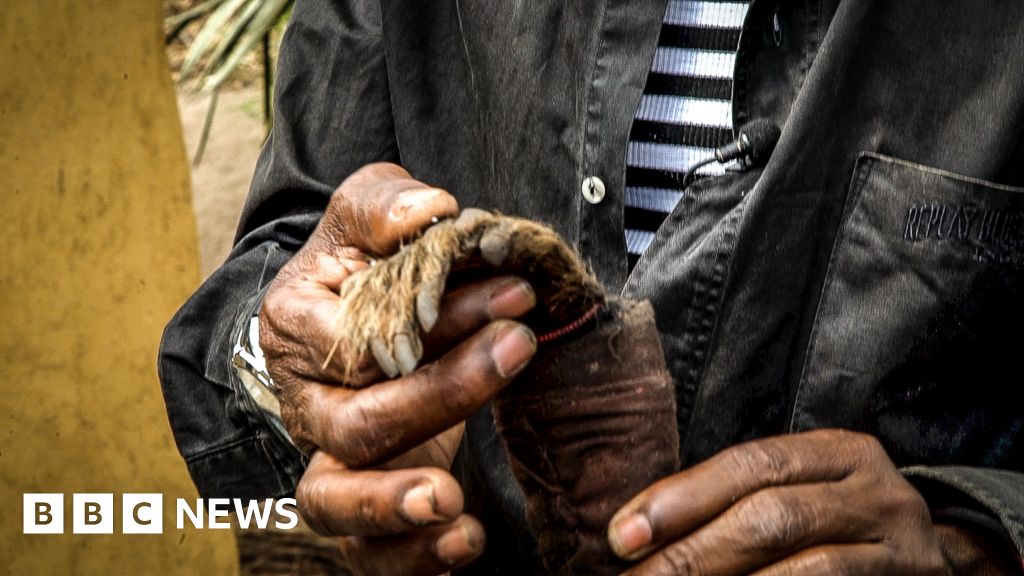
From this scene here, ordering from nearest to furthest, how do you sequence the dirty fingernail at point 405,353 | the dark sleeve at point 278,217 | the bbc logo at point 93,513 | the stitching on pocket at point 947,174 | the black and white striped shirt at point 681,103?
the dirty fingernail at point 405,353 → the stitching on pocket at point 947,174 → the black and white striped shirt at point 681,103 → the dark sleeve at point 278,217 → the bbc logo at point 93,513

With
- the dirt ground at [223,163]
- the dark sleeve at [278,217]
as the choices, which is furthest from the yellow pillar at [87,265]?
the dirt ground at [223,163]

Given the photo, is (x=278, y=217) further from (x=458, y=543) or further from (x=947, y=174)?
(x=947, y=174)

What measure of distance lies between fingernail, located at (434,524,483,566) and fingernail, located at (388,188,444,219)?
0.34m

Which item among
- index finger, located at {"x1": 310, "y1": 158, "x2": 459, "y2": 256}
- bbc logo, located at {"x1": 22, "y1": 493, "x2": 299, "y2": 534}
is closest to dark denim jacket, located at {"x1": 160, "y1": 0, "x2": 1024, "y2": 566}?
index finger, located at {"x1": 310, "y1": 158, "x2": 459, "y2": 256}

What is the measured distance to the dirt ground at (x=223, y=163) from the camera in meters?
5.03

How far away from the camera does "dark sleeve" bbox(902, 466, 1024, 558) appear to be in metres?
1.14

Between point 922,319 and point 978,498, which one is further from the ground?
point 922,319

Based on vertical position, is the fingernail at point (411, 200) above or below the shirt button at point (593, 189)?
above

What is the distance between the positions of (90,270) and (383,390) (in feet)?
5.30

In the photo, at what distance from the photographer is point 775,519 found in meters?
1.05

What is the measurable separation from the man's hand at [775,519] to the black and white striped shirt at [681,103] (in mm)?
453

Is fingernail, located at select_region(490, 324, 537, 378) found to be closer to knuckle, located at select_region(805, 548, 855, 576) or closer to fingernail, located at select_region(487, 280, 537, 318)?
fingernail, located at select_region(487, 280, 537, 318)

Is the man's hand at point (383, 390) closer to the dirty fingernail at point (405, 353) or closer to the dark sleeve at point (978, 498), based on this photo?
the dirty fingernail at point (405, 353)

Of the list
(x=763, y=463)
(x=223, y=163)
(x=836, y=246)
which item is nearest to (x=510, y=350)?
(x=763, y=463)
